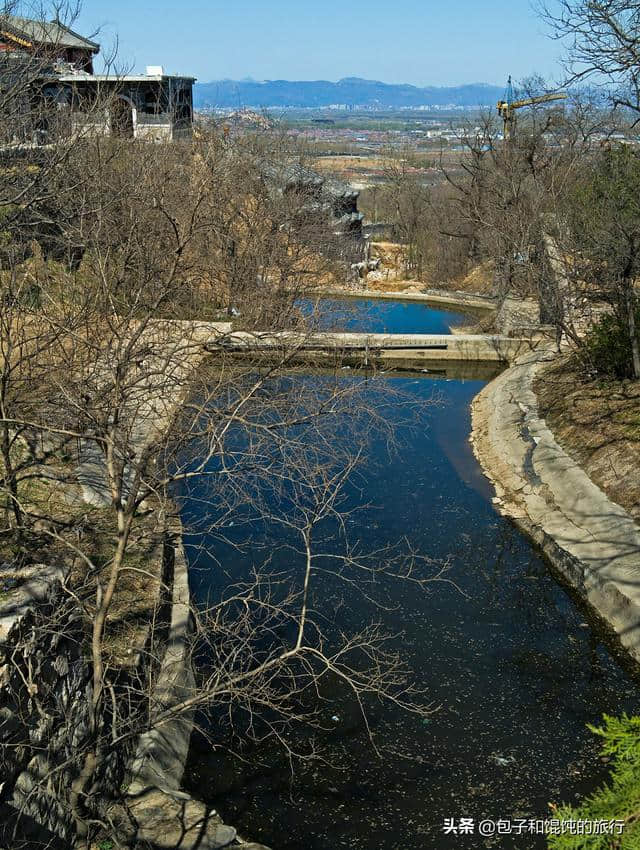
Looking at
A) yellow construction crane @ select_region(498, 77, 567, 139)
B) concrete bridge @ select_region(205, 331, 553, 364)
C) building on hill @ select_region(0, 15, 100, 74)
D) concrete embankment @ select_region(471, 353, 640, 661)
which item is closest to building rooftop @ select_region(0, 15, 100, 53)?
building on hill @ select_region(0, 15, 100, 74)

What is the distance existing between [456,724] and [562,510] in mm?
5704

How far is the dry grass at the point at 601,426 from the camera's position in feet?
46.4

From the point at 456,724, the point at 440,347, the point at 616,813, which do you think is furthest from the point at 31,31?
the point at 616,813

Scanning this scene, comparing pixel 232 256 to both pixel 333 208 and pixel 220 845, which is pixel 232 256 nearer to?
pixel 333 208

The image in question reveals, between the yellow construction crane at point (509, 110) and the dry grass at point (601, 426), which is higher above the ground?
the yellow construction crane at point (509, 110)

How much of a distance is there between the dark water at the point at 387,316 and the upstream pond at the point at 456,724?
13658 millimetres

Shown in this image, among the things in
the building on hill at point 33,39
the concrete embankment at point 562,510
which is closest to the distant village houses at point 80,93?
the building on hill at point 33,39

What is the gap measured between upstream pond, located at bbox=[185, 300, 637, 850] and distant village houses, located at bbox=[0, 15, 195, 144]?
7577mm

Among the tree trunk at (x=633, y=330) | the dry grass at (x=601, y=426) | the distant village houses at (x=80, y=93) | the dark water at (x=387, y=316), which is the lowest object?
the dark water at (x=387, y=316)

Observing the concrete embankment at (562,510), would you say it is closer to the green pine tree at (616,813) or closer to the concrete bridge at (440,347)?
the concrete bridge at (440,347)

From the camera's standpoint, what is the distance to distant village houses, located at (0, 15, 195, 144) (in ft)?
43.2

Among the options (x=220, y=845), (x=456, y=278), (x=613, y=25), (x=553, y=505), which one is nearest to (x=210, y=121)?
(x=456, y=278)

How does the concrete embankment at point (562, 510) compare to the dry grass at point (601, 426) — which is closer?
the concrete embankment at point (562, 510)

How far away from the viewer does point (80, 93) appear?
26.4m
